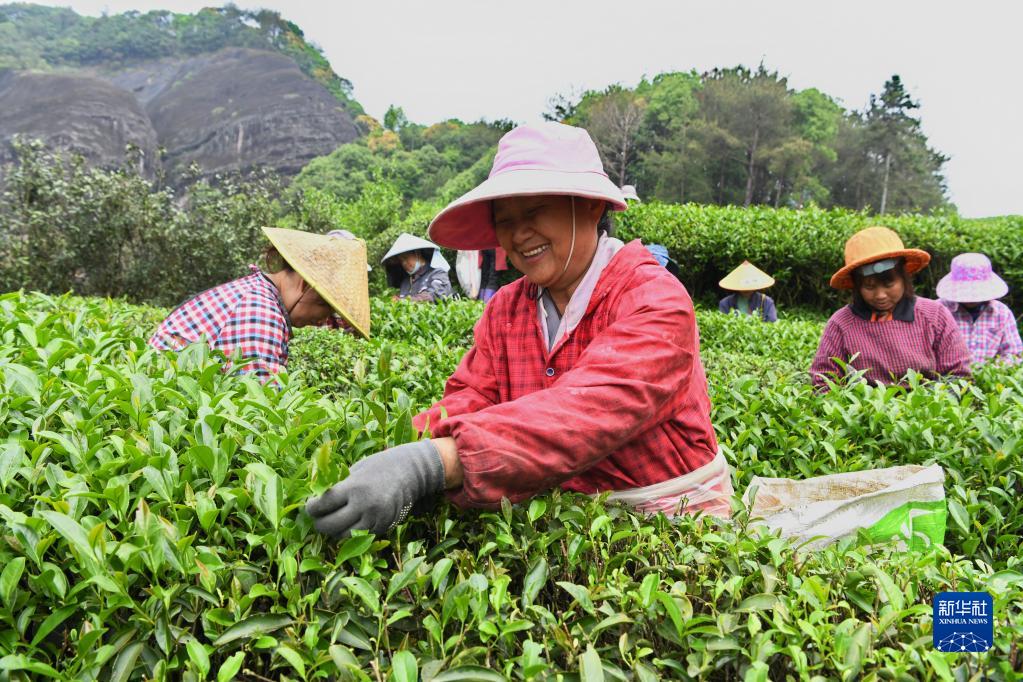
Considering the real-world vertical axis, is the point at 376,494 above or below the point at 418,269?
above

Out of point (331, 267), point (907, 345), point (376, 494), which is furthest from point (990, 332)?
point (376, 494)

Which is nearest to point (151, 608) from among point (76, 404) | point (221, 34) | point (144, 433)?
point (144, 433)

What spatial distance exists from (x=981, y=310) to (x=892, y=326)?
6.24 ft

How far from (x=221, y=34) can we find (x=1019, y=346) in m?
92.0

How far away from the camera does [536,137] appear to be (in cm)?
191

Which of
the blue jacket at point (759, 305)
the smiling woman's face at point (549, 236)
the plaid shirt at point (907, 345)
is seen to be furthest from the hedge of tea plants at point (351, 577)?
the blue jacket at point (759, 305)

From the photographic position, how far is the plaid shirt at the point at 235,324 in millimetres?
2910

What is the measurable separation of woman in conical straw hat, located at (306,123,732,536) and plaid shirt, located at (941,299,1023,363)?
4.36 metres

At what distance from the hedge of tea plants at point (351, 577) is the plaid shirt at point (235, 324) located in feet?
3.39

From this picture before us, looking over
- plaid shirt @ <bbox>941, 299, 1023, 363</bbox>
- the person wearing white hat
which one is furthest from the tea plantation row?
plaid shirt @ <bbox>941, 299, 1023, 363</bbox>

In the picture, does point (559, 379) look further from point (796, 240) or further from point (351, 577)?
point (796, 240)

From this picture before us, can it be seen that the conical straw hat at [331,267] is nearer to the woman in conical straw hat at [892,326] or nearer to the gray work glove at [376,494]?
the gray work glove at [376,494]

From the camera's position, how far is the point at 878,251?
13.1 feet

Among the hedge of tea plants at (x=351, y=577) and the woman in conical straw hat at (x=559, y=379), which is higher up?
the woman in conical straw hat at (x=559, y=379)
